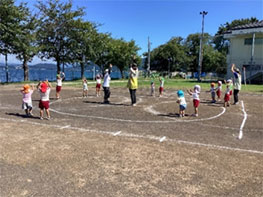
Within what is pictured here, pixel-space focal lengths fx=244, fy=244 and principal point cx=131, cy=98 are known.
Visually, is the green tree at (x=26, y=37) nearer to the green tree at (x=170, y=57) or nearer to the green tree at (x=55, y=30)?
the green tree at (x=55, y=30)

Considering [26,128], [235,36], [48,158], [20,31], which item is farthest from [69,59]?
[48,158]

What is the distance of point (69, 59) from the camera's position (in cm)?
3638

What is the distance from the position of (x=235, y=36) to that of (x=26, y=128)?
1495 inches

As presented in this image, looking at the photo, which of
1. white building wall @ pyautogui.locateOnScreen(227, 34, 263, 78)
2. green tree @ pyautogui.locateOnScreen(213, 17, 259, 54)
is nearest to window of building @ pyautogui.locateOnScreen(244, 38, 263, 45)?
white building wall @ pyautogui.locateOnScreen(227, 34, 263, 78)

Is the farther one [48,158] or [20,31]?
[20,31]

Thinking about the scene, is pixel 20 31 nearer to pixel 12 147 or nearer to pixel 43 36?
pixel 43 36

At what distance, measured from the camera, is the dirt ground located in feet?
12.7

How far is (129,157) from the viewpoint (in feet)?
16.8

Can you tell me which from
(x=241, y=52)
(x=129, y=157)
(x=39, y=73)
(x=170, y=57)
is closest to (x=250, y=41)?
(x=241, y=52)

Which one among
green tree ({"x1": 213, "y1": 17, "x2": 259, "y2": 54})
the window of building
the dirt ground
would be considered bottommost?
the dirt ground

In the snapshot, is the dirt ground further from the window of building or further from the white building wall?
the window of building

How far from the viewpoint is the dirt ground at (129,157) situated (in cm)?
388

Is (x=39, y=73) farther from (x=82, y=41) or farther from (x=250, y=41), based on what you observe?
(x=250, y=41)

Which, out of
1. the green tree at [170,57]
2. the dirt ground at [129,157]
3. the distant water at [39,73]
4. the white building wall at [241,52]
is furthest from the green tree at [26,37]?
the green tree at [170,57]
